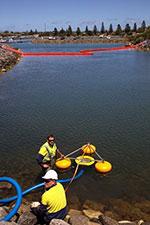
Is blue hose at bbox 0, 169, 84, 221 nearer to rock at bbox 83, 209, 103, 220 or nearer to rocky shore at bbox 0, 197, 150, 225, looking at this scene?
rocky shore at bbox 0, 197, 150, 225

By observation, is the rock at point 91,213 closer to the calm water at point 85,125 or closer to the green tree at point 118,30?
the calm water at point 85,125

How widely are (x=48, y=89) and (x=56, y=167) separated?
19937 millimetres

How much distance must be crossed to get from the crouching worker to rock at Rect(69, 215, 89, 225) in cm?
83

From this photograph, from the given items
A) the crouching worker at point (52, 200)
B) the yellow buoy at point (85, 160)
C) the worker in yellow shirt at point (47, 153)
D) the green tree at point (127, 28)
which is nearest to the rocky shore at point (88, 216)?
the crouching worker at point (52, 200)

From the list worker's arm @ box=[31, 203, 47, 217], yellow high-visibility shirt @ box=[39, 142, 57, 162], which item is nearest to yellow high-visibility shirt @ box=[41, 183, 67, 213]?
worker's arm @ box=[31, 203, 47, 217]

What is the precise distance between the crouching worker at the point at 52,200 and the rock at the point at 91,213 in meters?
2.18

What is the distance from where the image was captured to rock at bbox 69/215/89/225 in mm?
10262

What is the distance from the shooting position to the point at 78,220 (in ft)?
34.4

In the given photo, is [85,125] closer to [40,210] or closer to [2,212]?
[2,212]

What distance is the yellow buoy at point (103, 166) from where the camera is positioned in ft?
47.9

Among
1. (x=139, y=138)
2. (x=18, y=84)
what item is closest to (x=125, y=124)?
(x=139, y=138)

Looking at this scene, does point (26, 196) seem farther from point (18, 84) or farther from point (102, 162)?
point (18, 84)

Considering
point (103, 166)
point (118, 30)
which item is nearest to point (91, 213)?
point (103, 166)

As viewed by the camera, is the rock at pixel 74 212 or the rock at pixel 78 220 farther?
the rock at pixel 74 212
